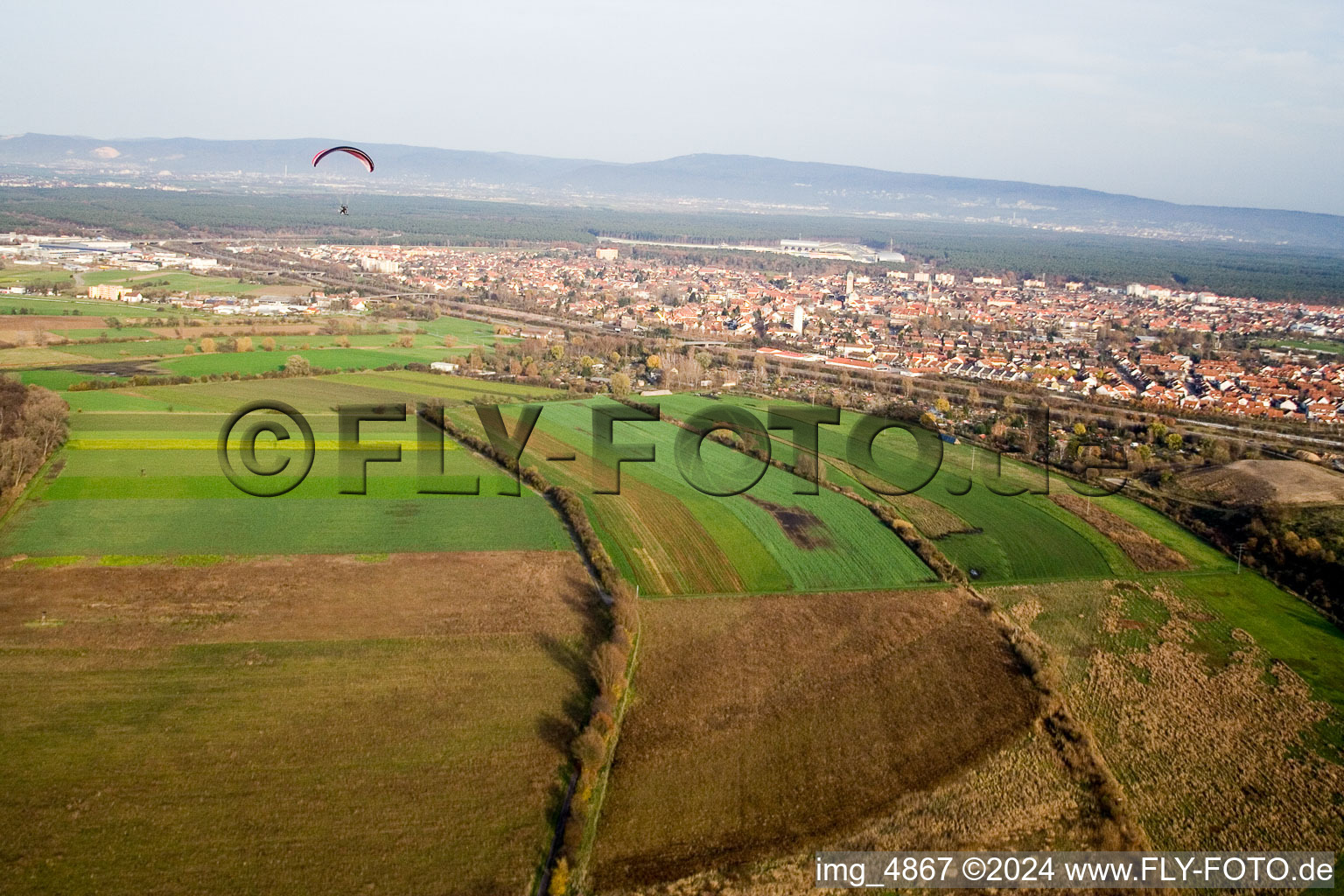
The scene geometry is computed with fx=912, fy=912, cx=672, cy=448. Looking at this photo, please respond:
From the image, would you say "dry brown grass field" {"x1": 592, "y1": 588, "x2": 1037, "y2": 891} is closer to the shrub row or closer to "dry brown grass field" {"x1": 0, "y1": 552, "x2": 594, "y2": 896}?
the shrub row

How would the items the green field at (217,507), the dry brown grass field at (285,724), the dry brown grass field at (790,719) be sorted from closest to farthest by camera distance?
1. the dry brown grass field at (285,724)
2. the dry brown grass field at (790,719)
3. the green field at (217,507)

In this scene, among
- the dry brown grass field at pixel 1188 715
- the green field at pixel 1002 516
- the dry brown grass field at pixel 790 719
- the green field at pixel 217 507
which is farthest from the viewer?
the green field at pixel 1002 516

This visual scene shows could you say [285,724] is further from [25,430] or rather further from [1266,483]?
[1266,483]

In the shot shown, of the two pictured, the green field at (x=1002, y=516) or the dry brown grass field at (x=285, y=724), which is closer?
the dry brown grass field at (x=285, y=724)

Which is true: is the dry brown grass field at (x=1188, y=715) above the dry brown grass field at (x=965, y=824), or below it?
above

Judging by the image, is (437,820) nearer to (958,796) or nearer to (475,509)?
(958,796)

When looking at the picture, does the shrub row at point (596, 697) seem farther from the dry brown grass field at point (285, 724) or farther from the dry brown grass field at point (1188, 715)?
the dry brown grass field at point (1188, 715)

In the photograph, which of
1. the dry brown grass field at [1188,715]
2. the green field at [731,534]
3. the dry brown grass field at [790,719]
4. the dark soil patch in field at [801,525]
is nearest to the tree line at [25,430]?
the green field at [731,534]
